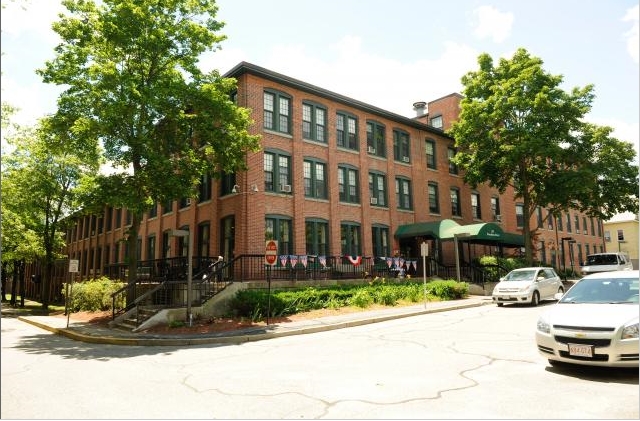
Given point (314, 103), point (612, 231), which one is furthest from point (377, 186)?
point (612, 231)

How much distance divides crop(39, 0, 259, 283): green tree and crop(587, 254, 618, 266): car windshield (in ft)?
84.1

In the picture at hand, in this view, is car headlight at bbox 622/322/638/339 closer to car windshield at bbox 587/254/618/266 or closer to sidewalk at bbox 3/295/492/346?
sidewalk at bbox 3/295/492/346

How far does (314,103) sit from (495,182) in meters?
14.3

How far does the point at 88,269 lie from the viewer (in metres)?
42.0

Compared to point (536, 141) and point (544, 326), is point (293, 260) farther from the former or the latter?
point (536, 141)

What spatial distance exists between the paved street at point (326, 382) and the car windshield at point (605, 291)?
3.98 feet

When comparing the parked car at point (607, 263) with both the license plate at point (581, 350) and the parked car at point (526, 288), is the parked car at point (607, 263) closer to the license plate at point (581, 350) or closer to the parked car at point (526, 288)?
the parked car at point (526, 288)

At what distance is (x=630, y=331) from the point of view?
6.68m

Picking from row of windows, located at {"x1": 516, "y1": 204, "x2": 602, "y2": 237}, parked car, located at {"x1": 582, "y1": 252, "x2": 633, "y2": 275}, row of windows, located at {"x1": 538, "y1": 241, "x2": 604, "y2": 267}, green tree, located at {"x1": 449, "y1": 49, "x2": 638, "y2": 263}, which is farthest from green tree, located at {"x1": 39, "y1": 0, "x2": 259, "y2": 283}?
row of windows, located at {"x1": 538, "y1": 241, "x2": 604, "y2": 267}

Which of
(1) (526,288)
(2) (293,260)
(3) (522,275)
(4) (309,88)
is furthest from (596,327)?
(4) (309,88)

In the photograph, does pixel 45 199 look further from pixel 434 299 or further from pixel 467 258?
pixel 467 258

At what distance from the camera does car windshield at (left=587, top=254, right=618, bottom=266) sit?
1180 inches

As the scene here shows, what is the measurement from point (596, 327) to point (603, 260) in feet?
92.6

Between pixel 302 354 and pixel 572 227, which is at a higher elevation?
pixel 572 227
